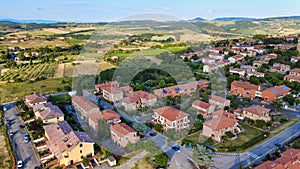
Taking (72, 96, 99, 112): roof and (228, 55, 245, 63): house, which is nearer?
(72, 96, 99, 112): roof

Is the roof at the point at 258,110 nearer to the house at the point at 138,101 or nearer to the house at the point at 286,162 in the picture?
the house at the point at 286,162

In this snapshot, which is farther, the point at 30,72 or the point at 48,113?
the point at 30,72

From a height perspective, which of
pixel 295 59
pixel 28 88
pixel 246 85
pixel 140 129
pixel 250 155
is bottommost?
pixel 250 155

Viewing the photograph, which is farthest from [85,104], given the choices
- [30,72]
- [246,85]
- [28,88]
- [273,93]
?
[30,72]

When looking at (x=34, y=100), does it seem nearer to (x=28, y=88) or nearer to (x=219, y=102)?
(x=28, y=88)

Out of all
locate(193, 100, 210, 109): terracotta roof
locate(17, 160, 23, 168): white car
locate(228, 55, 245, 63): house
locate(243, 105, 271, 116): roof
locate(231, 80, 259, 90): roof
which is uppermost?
locate(228, 55, 245, 63): house

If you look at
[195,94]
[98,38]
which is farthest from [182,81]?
[98,38]

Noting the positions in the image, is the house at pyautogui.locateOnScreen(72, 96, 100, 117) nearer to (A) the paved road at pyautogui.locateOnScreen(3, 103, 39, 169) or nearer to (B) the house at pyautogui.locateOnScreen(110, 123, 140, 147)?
(B) the house at pyautogui.locateOnScreen(110, 123, 140, 147)

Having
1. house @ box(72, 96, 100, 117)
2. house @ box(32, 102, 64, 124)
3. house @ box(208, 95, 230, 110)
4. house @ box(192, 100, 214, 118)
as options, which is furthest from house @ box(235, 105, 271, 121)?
house @ box(32, 102, 64, 124)
